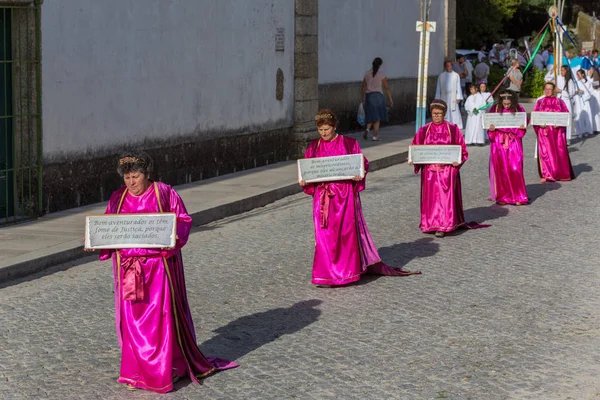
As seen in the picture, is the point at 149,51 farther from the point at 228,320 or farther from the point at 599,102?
the point at 599,102

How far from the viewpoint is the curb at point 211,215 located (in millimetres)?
10586

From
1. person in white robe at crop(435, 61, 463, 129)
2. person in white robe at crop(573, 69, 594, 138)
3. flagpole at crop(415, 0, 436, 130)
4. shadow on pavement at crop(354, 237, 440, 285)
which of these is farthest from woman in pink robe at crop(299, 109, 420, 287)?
person in white robe at crop(573, 69, 594, 138)

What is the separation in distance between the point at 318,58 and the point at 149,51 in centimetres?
733

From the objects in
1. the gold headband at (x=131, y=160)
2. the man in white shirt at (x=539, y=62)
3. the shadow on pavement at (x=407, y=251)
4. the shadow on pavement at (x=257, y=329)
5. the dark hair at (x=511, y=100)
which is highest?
the man in white shirt at (x=539, y=62)

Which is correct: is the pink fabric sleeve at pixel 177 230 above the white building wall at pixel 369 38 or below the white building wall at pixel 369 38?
below

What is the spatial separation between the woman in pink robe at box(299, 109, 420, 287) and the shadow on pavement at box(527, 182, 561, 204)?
235 inches

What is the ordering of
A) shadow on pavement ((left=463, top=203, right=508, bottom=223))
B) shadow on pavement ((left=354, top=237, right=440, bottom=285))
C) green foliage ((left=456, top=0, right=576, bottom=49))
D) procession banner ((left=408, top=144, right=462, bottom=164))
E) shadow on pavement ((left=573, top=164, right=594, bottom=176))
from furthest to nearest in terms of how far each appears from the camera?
green foliage ((left=456, top=0, right=576, bottom=49)) → shadow on pavement ((left=573, top=164, right=594, bottom=176)) → shadow on pavement ((left=463, top=203, right=508, bottom=223)) → procession banner ((left=408, top=144, right=462, bottom=164)) → shadow on pavement ((left=354, top=237, right=440, bottom=285))

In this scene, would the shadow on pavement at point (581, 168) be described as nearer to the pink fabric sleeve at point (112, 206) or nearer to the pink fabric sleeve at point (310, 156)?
the pink fabric sleeve at point (310, 156)

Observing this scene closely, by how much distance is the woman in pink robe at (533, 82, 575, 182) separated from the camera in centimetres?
1766

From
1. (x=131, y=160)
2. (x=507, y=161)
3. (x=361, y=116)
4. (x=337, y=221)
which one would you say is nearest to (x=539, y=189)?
(x=507, y=161)

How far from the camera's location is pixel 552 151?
695 inches

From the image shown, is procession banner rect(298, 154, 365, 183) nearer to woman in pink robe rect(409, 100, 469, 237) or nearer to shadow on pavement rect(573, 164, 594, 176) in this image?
woman in pink robe rect(409, 100, 469, 237)

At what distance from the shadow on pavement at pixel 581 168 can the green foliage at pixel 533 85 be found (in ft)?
56.3

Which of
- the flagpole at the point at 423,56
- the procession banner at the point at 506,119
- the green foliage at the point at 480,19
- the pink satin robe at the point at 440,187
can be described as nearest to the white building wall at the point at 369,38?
the flagpole at the point at 423,56
